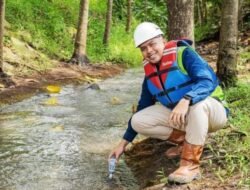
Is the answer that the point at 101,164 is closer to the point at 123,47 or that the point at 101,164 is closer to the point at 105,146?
the point at 105,146

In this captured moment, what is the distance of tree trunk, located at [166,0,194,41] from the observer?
619 centimetres

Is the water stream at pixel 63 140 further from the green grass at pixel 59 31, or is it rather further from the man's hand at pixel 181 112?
the green grass at pixel 59 31

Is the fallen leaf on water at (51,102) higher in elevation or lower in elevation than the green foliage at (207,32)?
lower

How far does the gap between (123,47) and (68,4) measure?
348cm

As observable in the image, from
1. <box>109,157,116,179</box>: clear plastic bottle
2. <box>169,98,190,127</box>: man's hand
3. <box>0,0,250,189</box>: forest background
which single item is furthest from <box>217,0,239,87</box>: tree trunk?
<box>169,98,190,127</box>: man's hand

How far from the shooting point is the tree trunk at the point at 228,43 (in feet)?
26.2

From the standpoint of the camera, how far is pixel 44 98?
34.0 ft

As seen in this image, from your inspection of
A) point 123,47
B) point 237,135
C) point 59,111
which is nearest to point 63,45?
point 123,47

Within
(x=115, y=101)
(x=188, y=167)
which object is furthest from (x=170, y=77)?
(x=115, y=101)

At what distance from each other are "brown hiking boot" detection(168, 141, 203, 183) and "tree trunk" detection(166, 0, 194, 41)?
2.39 metres

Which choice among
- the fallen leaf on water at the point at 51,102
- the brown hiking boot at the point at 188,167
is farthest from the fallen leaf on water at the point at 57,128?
the brown hiking boot at the point at 188,167

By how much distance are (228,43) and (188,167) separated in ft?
14.1

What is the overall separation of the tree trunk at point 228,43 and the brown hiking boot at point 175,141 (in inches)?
127

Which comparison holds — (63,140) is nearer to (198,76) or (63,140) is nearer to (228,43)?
(198,76)
